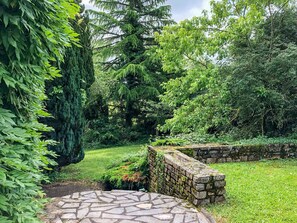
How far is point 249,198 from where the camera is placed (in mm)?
4152

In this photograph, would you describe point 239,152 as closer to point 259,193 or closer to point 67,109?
point 259,193

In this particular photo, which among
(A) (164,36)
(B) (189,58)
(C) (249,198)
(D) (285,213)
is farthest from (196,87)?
(D) (285,213)

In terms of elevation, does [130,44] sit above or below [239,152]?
above

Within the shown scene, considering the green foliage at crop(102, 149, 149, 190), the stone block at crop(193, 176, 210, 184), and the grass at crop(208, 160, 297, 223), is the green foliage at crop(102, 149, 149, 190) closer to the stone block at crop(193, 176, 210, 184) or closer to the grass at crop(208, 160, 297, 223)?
the grass at crop(208, 160, 297, 223)

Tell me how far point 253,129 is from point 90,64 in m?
6.56

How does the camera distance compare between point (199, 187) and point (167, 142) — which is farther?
point (167, 142)

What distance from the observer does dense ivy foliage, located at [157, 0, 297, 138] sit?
7.88 meters

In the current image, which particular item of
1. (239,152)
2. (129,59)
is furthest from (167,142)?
(129,59)

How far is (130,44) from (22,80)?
47.4 ft

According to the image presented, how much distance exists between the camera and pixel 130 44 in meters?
15.8

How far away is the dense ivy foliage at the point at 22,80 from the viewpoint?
1653mm

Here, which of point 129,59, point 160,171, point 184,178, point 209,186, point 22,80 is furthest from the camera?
point 129,59

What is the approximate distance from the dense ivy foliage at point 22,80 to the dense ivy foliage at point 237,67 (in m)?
6.65

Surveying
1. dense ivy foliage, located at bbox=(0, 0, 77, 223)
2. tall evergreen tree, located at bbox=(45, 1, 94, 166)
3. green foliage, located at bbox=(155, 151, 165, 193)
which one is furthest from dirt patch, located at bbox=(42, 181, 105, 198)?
dense ivy foliage, located at bbox=(0, 0, 77, 223)
